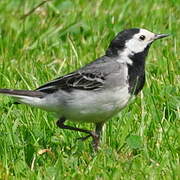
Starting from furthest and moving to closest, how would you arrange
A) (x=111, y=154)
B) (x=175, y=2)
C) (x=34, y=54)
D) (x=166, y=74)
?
(x=175, y=2)
(x=34, y=54)
(x=166, y=74)
(x=111, y=154)

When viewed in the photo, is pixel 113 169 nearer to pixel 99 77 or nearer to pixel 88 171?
pixel 88 171

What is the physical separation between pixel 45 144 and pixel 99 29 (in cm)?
301

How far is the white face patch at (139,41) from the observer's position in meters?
6.64

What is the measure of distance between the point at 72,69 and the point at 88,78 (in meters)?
1.70

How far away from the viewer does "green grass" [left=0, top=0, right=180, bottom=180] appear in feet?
19.2

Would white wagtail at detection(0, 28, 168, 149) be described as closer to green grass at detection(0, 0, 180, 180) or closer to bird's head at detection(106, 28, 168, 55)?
bird's head at detection(106, 28, 168, 55)

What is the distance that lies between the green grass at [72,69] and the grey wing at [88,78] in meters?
0.45

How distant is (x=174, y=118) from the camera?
687 cm

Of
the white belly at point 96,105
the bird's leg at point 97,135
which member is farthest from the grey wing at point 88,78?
the bird's leg at point 97,135

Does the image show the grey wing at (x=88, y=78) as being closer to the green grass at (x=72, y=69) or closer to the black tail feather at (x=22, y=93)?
the black tail feather at (x=22, y=93)

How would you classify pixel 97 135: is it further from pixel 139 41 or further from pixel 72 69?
pixel 72 69

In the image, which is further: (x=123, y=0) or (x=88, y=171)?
(x=123, y=0)

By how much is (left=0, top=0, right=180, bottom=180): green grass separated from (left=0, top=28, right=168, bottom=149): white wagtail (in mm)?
266

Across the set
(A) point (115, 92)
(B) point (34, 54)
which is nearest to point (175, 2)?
(B) point (34, 54)
